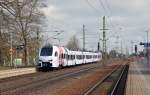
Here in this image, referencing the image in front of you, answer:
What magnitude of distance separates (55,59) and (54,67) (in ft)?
5.12

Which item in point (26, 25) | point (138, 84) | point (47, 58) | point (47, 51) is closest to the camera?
point (138, 84)

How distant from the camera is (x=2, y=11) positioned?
127ft

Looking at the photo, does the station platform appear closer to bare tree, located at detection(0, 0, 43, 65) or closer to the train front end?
the train front end

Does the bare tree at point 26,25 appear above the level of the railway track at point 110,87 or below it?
above

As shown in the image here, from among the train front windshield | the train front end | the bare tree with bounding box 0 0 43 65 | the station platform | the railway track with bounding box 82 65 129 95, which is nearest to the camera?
the station platform

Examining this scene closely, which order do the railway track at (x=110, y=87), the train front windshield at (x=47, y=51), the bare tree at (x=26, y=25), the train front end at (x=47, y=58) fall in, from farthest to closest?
1. the bare tree at (x=26, y=25)
2. the train front windshield at (x=47, y=51)
3. the train front end at (x=47, y=58)
4. the railway track at (x=110, y=87)

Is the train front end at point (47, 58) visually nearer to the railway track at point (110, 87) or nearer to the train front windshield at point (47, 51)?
the train front windshield at point (47, 51)

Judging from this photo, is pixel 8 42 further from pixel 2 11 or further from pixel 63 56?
pixel 2 11

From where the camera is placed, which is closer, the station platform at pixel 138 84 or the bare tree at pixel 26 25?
the station platform at pixel 138 84

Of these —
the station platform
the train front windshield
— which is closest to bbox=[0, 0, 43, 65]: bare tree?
the train front windshield

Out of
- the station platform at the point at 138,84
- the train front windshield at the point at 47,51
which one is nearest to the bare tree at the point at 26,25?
the train front windshield at the point at 47,51

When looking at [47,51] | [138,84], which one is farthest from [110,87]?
[47,51]

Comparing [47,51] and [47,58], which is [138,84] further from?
[47,51]

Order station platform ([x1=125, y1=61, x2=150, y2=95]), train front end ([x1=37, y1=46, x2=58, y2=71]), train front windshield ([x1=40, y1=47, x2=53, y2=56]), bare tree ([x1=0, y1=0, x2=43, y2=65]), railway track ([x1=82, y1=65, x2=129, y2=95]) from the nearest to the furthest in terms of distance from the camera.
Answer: station platform ([x1=125, y1=61, x2=150, y2=95]) → railway track ([x1=82, y1=65, x2=129, y2=95]) → train front end ([x1=37, y1=46, x2=58, y2=71]) → train front windshield ([x1=40, y1=47, x2=53, y2=56]) → bare tree ([x1=0, y1=0, x2=43, y2=65])
